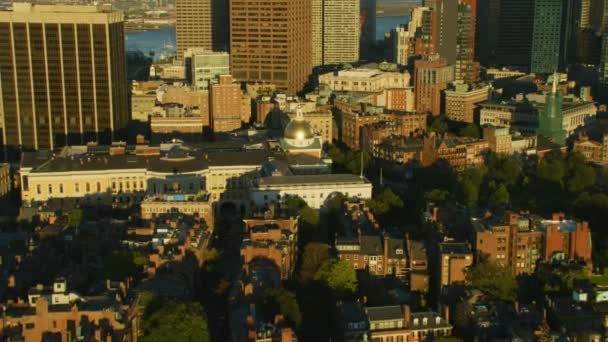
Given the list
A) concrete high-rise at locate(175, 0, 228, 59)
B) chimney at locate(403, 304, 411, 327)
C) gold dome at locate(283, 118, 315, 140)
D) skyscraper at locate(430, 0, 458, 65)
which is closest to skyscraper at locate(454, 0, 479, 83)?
skyscraper at locate(430, 0, 458, 65)

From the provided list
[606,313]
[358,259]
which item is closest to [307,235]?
[358,259]

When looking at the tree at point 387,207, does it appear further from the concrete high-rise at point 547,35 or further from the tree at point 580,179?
the concrete high-rise at point 547,35

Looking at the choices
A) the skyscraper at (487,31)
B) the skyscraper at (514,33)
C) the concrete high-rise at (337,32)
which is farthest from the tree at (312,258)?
the skyscraper at (487,31)

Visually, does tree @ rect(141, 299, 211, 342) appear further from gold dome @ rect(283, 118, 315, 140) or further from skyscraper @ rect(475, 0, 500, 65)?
skyscraper @ rect(475, 0, 500, 65)

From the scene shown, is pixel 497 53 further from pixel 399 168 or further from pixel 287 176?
pixel 287 176

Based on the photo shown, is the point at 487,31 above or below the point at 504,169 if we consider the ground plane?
above

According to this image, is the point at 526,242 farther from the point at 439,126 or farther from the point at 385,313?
the point at 439,126

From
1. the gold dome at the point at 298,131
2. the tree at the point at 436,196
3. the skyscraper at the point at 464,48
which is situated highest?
the skyscraper at the point at 464,48

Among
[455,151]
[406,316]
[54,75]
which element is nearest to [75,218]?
[406,316]
